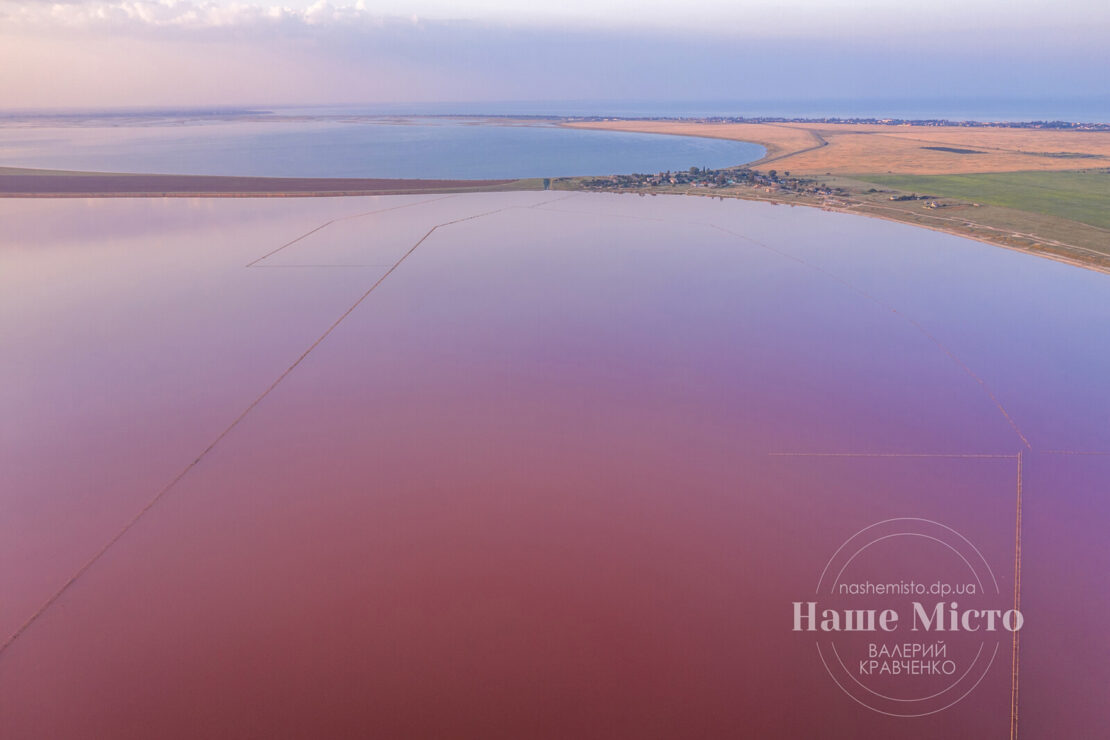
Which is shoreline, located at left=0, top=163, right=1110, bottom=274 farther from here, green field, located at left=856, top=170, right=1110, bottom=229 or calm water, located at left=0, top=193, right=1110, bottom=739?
calm water, located at left=0, top=193, right=1110, bottom=739

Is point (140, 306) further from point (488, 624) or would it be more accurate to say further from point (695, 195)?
point (695, 195)

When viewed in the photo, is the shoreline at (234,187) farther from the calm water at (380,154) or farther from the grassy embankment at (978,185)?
the grassy embankment at (978,185)

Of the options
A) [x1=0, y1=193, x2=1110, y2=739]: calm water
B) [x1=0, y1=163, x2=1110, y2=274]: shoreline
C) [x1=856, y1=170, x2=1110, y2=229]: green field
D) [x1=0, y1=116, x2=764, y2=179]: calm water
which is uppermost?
[x1=0, y1=116, x2=764, y2=179]: calm water

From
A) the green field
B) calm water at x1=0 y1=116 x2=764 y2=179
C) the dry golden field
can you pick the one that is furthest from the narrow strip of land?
the dry golden field

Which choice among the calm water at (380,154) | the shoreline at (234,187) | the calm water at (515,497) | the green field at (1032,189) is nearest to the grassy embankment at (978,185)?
the green field at (1032,189)

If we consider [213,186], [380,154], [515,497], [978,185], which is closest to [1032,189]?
[978,185]

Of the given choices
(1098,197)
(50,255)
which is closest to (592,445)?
(50,255)
